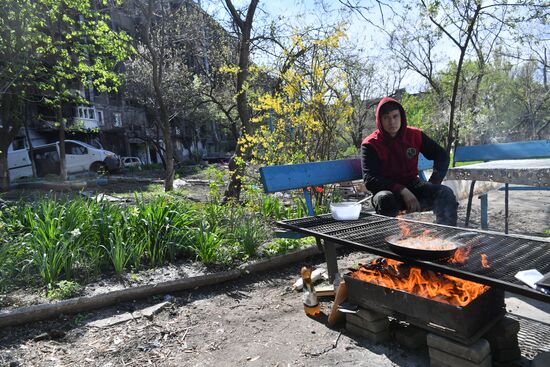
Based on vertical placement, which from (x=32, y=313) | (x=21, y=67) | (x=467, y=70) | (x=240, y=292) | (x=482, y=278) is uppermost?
(x=467, y=70)

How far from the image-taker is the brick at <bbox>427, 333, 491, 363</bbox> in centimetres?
171

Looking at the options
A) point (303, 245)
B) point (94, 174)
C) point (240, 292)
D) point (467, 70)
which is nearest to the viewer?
point (240, 292)

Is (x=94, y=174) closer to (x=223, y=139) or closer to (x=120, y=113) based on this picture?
(x=120, y=113)

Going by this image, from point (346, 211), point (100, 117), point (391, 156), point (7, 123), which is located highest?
point (100, 117)

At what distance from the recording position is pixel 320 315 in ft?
8.68

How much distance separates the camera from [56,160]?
679 inches

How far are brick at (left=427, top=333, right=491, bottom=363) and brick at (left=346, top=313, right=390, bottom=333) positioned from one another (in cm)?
40

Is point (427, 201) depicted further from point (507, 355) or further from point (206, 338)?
point (206, 338)

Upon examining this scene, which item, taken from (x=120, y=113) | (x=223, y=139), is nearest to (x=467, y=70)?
(x=120, y=113)

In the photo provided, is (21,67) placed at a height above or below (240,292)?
above

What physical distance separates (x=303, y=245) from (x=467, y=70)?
19139mm

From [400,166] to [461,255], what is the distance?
6.15 ft

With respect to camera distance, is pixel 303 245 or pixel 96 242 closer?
pixel 96 242

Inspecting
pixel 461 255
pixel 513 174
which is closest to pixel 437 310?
pixel 461 255
